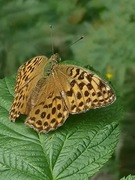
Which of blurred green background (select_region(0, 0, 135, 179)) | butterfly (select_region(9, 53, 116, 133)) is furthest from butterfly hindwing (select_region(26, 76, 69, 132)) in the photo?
blurred green background (select_region(0, 0, 135, 179))

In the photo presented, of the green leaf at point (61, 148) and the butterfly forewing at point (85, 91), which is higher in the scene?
the butterfly forewing at point (85, 91)

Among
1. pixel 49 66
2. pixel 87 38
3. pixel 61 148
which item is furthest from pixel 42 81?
pixel 87 38

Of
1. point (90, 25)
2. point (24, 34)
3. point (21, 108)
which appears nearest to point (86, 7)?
point (90, 25)

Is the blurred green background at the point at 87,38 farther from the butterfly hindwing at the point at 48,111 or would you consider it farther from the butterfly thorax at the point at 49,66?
the butterfly hindwing at the point at 48,111

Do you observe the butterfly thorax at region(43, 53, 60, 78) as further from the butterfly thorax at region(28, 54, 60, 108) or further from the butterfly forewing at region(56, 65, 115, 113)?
the butterfly forewing at region(56, 65, 115, 113)

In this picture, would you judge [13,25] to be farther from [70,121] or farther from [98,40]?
[70,121]

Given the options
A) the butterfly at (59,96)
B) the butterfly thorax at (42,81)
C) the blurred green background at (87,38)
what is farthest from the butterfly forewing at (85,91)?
the blurred green background at (87,38)

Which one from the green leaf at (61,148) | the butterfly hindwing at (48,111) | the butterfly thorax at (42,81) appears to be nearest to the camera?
the green leaf at (61,148)
